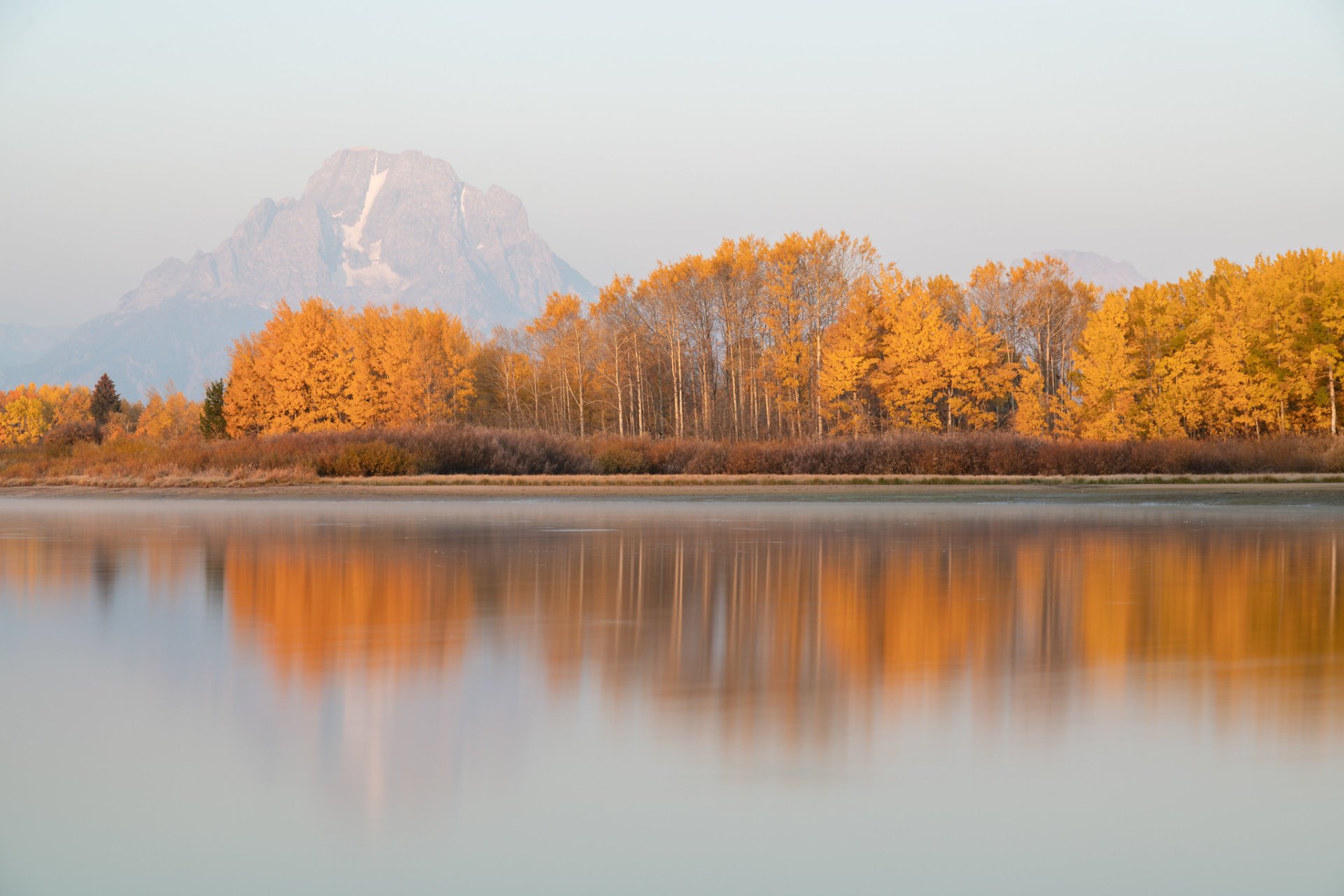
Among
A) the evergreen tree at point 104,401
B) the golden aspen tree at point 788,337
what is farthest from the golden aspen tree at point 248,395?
the evergreen tree at point 104,401

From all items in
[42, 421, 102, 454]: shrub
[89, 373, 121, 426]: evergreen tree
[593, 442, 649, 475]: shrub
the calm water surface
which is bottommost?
the calm water surface

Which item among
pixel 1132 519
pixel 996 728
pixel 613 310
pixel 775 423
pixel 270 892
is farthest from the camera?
pixel 613 310

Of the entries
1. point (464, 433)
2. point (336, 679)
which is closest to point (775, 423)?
point (464, 433)

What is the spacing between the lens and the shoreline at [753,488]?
2484 centimetres

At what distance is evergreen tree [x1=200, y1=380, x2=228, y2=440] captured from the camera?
62581 mm

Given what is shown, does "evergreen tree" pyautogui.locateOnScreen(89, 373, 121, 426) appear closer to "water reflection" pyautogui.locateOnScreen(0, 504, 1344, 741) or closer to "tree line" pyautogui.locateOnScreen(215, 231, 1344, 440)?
→ "tree line" pyautogui.locateOnScreen(215, 231, 1344, 440)

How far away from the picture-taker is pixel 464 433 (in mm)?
35656

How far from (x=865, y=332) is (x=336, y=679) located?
4556 cm

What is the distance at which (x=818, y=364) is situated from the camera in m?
52.4

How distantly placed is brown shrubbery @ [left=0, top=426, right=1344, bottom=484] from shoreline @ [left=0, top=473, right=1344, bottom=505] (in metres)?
1.31

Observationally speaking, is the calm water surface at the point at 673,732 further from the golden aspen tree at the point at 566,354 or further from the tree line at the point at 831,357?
the golden aspen tree at the point at 566,354

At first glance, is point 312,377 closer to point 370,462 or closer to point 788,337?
point 788,337

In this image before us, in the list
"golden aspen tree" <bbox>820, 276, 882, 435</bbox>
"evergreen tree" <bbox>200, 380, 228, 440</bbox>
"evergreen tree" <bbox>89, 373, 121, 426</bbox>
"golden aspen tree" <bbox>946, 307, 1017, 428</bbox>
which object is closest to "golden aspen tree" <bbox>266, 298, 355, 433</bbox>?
"evergreen tree" <bbox>200, 380, 228, 440</bbox>

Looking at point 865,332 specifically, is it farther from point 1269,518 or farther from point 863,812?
point 863,812
